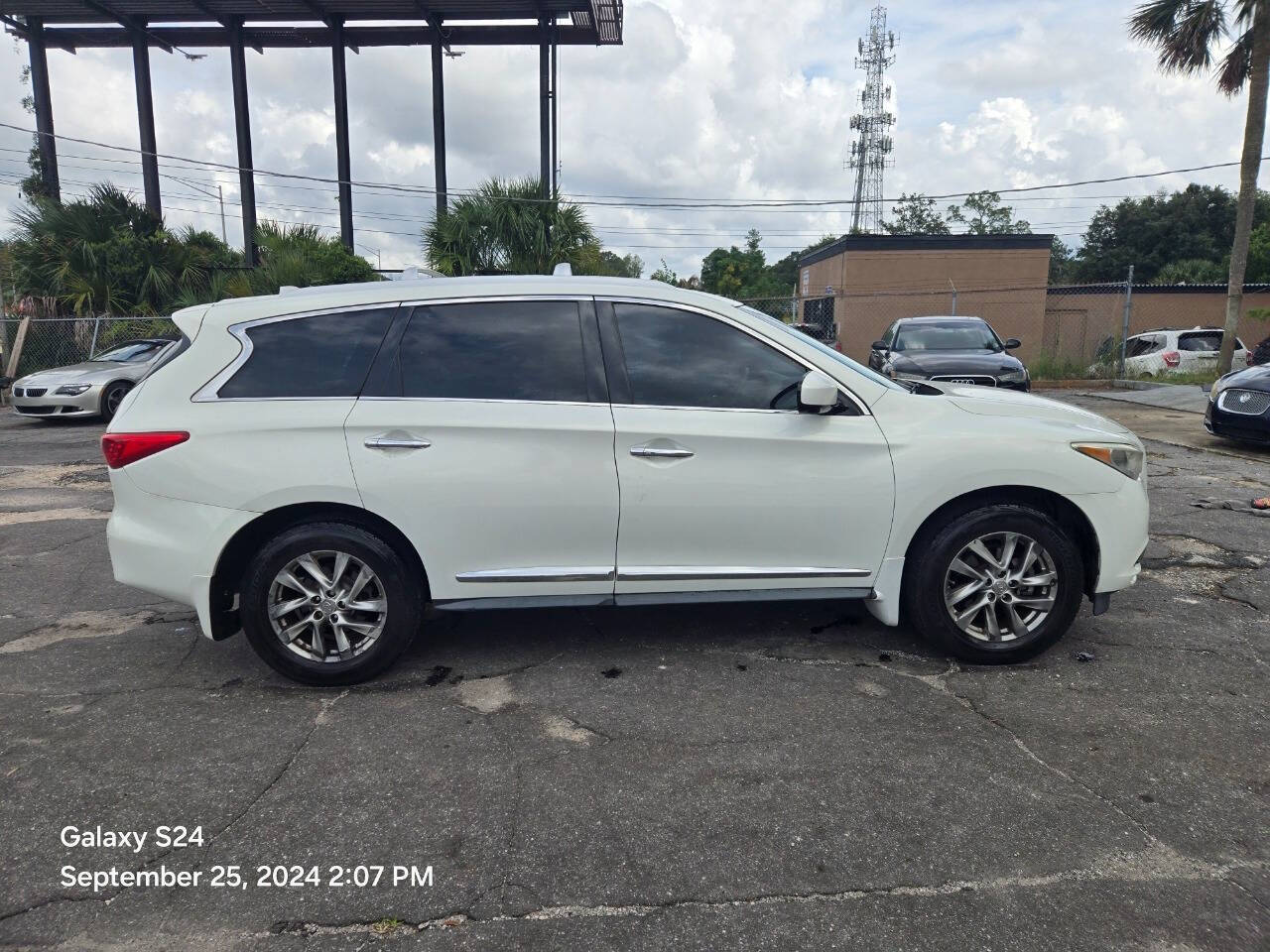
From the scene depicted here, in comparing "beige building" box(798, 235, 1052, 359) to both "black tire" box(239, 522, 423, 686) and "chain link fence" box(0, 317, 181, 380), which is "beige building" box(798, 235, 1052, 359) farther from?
"black tire" box(239, 522, 423, 686)

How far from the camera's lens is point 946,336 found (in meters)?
12.0

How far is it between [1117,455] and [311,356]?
371cm

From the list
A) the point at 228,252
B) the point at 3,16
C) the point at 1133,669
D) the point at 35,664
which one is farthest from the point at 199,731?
the point at 3,16

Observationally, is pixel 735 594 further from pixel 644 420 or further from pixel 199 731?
pixel 199 731

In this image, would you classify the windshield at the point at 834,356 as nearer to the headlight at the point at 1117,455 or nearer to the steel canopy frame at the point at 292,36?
the headlight at the point at 1117,455

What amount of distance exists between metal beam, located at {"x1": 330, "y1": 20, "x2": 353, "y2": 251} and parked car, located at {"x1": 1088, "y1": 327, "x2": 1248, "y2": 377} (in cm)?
2259

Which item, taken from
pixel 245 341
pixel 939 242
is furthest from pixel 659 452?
pixel 939 242

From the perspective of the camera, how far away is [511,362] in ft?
12.7

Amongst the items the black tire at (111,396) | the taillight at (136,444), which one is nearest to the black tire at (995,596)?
the taillight at (136,444)

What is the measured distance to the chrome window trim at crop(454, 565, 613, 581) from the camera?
381 cm

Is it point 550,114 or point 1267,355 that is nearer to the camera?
point 1267,355

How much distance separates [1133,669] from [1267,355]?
13.6 m

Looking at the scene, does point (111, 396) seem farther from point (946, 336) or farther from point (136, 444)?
point (946, 336)

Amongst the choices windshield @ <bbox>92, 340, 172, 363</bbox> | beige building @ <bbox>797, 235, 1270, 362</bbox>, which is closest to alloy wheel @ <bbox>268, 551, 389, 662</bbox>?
windshield @ <bbox>92, 340, 172, 363</bbox>
